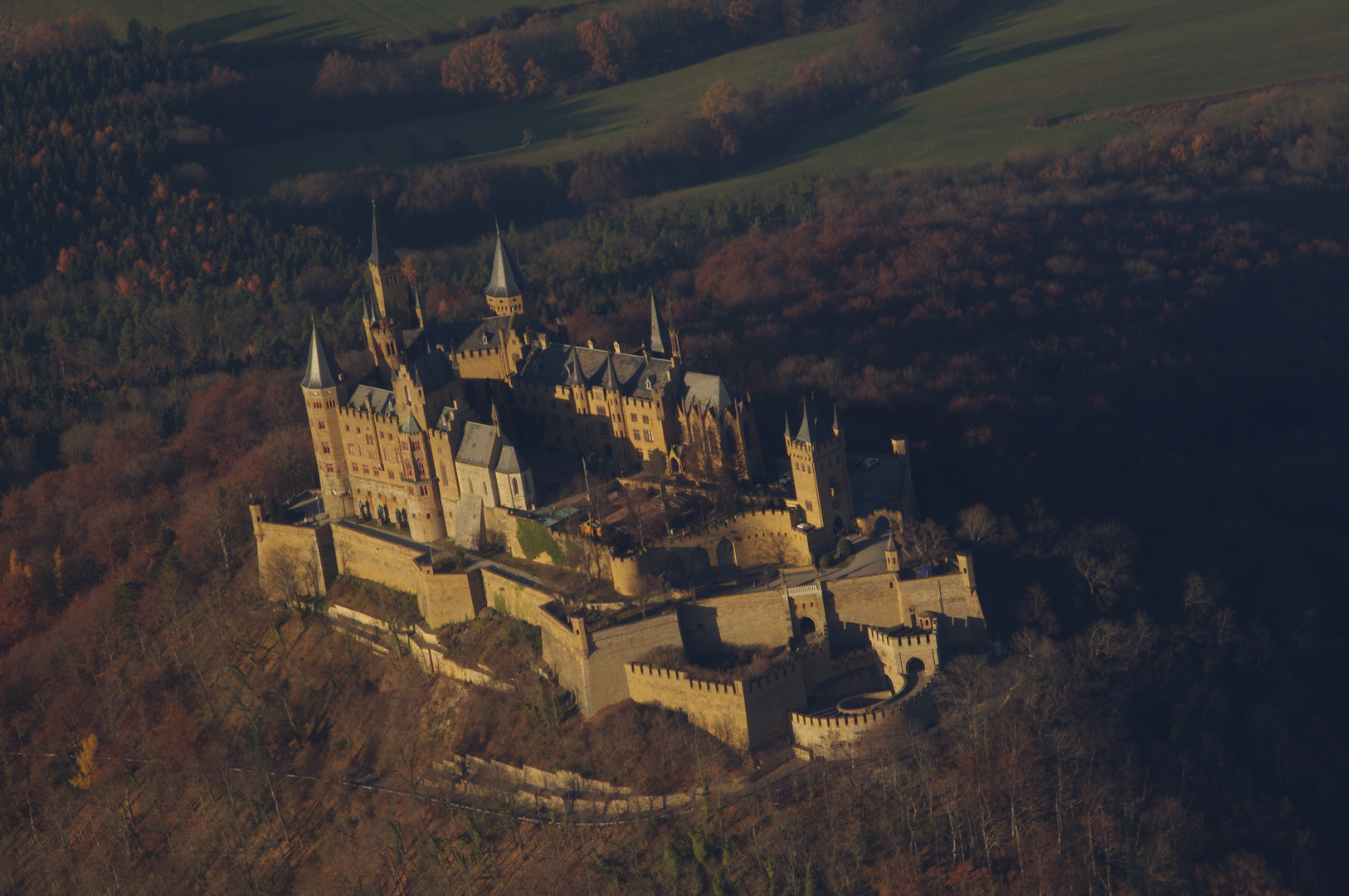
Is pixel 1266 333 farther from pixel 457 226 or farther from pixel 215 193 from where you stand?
pixel 215 193

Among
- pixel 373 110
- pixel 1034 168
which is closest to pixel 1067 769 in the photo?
pixel 1034 168

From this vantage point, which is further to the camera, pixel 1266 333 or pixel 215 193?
pixel 215 193

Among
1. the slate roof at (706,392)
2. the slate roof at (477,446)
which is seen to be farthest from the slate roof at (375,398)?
the slate roof at (706,392)

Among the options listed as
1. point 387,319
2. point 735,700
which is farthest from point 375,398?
point 735,700

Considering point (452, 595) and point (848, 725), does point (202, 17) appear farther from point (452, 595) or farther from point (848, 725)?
point (848, 725)

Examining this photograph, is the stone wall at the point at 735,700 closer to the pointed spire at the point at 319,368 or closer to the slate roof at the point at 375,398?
the slate roof at the point at 375,398

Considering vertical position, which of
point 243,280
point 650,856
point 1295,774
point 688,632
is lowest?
point 1295,774

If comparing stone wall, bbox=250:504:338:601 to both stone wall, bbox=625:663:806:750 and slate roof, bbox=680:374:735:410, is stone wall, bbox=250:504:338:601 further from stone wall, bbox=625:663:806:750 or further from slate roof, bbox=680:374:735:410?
stone wall, bbox=625:663:806:750
